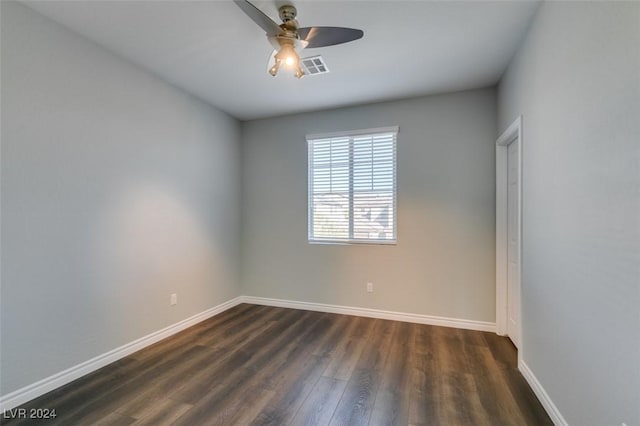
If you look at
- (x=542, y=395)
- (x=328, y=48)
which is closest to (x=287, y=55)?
(x=328, y=48)

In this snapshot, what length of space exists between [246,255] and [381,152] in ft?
8.03

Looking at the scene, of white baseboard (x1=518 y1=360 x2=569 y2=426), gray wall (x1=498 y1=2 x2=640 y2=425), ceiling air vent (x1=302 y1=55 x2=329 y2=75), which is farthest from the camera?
ceiling air vent (x1=302 y1=55 x2=329 y2=75)

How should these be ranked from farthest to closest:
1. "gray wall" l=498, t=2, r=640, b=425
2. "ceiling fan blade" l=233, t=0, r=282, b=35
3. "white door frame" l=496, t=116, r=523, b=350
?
"white door frame" l=496, t=116, r=523, b=350 → "ceiling fan blade" l=233, t=0, r=282, b=35 → "gray wall" l=498, t=2, r=640, b=425

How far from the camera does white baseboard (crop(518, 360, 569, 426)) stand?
5.52ft

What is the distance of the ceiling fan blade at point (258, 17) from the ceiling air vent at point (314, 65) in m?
0.79

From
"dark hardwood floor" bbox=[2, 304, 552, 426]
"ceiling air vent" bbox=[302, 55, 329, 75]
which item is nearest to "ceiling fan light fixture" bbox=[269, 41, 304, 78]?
"ceiling air vent" bbox=[302, 55, 329, 75]

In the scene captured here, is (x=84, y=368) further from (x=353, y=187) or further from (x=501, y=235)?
(x=501, y=235)

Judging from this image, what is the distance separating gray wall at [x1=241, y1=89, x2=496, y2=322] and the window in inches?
4.4

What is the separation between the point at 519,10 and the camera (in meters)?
1.96

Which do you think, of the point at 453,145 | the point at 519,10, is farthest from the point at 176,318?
the point at 519,10

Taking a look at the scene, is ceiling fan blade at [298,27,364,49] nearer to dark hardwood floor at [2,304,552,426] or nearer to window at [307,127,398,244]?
window at [307,127,398,244]

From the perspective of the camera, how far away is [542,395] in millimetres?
1905

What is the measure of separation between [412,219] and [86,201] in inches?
127

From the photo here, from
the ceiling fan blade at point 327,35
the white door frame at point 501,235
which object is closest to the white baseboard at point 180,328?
the white door frame at point 501,235
